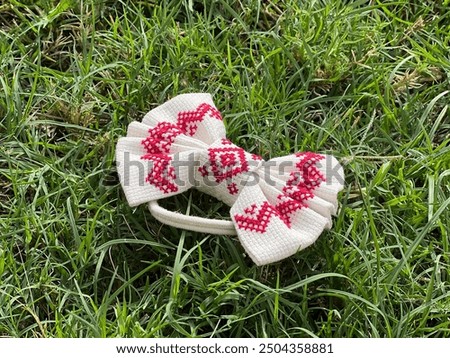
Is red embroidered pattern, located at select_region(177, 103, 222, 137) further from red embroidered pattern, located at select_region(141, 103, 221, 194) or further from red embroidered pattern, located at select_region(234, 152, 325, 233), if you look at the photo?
red embroidered pattern, located at select_region(234, 152, 325, 233)

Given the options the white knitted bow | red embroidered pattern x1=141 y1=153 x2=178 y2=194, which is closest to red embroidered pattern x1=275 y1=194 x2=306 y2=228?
the white knitted bow

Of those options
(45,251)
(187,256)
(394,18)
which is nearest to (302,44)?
(394,18)

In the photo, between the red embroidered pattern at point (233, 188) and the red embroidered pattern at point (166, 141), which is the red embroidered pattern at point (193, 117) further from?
the red embroidered pattern at point (233, 188)

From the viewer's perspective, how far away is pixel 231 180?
5.66 feet

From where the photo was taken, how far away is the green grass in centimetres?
168

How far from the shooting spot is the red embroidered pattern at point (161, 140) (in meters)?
1.79

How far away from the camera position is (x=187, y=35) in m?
2.01

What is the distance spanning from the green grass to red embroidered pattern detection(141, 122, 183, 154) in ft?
0.33

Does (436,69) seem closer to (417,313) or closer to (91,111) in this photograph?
(417,313)

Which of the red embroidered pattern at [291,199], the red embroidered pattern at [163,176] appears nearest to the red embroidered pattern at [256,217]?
the red embroidered pattern at [291,199]

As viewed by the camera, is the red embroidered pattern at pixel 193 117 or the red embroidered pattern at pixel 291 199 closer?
the red embroidered pattern at pixel 291 199

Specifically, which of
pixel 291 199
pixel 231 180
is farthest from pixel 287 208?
pixel 231 180

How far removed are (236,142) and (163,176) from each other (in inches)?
8.2

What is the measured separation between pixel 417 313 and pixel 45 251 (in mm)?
737
